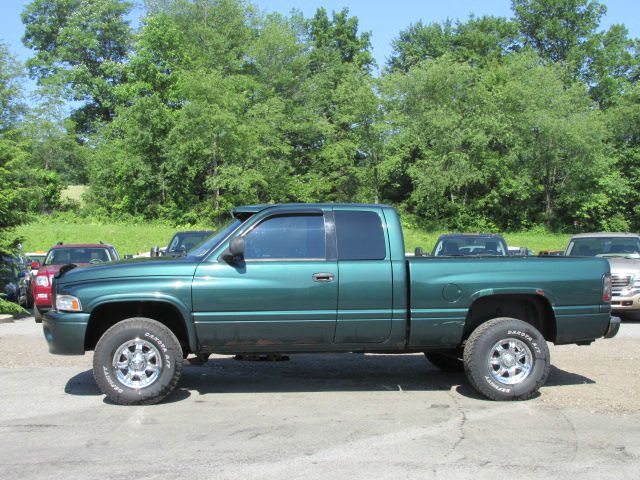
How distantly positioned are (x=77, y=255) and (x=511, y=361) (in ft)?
37.5

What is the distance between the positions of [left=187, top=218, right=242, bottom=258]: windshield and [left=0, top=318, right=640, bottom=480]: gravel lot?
5.07 feet

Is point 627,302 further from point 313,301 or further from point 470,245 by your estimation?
point 313,301

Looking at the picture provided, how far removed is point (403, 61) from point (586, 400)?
6383 cm

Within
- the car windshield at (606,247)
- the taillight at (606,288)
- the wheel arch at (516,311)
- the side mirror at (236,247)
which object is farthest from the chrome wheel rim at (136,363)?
the car windshield at (606,247)

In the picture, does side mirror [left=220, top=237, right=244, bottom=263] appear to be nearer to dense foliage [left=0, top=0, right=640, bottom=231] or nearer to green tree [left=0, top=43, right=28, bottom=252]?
green tree [left=0, top=43, right=28, bottom=252]

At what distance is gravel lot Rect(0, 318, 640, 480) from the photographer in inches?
206

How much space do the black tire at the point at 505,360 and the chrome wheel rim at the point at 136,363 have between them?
3.21 m

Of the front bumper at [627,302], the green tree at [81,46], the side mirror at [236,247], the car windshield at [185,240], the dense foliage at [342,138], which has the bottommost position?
the front bumper at [627,302]

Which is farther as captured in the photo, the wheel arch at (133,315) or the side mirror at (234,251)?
the wheel arch at (133,315)

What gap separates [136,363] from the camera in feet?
22.9

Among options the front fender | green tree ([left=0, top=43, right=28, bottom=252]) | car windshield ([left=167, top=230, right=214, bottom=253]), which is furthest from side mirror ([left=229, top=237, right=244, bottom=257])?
car windshield ([left=167, top=230, right=214, bottom=253])

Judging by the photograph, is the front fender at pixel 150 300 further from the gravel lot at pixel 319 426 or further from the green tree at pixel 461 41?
the green tree at pixel 461 41

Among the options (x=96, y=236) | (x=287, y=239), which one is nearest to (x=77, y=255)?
(x=287, y=239)

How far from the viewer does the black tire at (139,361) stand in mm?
6918
